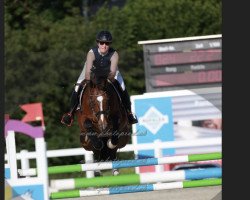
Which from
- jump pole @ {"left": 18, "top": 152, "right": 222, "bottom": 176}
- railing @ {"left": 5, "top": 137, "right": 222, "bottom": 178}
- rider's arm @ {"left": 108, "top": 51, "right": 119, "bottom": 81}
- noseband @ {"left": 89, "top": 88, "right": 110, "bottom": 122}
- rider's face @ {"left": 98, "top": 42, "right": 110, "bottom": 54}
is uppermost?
rider's face @ {"left": 98, "top": 42, "right": 110, "bottom": 54}

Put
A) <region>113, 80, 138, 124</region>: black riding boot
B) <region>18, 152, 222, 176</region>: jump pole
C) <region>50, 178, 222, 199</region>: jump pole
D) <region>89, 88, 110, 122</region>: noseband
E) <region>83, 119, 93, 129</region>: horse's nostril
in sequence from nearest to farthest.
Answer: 1. <region>50, 178, 222, 199</region>: jump pole
2. <region>18, 152, 222, 176</region>: jump pole
3. <region>89, 88, 110, 122</region>: noseband
4. <region>83, 119, 93, 129</region>: horse's nostril
5. <region>113, 80, 138, 124</region>: black riding boot

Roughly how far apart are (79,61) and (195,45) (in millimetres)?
4008

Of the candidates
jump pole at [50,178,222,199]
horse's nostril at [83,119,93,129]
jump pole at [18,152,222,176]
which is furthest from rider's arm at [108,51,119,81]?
jump pole at [50,178,222,199]

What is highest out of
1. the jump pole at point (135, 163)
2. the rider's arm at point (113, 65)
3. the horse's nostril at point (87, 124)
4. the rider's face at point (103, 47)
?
the rider's face at point (103, 47)

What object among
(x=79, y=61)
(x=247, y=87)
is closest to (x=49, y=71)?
(x=79, y=61)

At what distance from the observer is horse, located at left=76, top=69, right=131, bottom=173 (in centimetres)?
731

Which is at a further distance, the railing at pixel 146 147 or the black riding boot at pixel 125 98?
the railing at pixel 146 147

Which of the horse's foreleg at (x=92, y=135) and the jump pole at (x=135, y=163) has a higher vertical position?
the horse's foreleg at (x=92, y=135)

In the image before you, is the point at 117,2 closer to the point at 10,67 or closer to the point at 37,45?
the point at 37,45

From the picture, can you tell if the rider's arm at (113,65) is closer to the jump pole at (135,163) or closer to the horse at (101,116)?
the horse at (101,116)

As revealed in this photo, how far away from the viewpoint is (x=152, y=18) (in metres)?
18.7

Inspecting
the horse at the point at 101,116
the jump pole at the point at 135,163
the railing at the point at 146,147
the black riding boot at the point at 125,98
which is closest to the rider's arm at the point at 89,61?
the horse at the point at 101,116

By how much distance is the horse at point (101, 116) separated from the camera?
7312 mm

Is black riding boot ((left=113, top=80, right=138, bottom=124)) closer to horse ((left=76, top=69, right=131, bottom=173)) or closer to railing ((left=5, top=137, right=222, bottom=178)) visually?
horse ((left=76, top=69, right=131, bottom=173))
